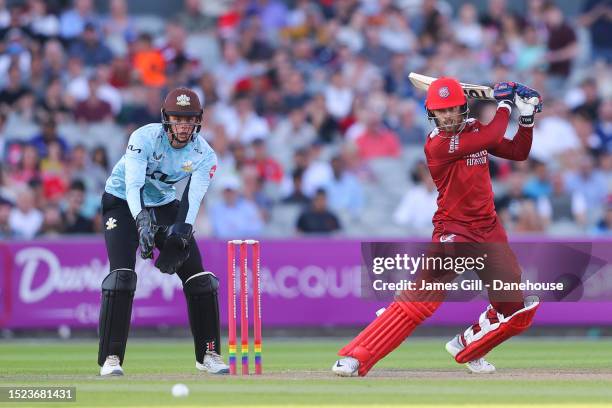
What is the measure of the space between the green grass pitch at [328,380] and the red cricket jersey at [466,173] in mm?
1258

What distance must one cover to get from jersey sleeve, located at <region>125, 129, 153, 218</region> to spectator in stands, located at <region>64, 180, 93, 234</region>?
745 cm

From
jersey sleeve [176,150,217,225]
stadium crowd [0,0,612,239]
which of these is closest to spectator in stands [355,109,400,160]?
stadium crowd [0,0,612,239]

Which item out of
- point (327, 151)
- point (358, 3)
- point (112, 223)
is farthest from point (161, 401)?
point (358, 3)

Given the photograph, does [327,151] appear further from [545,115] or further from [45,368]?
[45,368]

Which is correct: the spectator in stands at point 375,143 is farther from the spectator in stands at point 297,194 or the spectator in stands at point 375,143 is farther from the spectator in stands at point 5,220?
the spectator in stands at point 5,220

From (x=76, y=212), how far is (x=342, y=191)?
157 inches

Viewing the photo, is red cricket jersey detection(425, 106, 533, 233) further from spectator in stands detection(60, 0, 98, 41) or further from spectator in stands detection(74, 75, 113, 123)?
spectator in stands detection(60, 0, 98, 41)

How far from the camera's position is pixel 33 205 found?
18.9 m

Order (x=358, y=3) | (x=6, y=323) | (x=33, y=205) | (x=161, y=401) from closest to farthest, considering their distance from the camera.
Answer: (x=161, y=401)
(x=6, y=323)
(x=33, y=205)
(x=358, y=3)

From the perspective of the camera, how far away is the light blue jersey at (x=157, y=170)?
1104 centimetres

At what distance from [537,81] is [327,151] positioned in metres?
3.57

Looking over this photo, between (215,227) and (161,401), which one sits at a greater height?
(215,227)

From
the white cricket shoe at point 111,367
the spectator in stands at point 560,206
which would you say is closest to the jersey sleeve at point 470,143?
the white cricket shoe at point 111,367

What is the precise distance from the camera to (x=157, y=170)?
1131 cm
